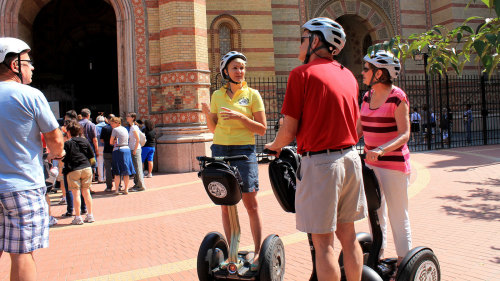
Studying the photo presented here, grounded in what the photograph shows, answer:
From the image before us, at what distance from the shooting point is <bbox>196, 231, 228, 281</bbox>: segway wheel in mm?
3584

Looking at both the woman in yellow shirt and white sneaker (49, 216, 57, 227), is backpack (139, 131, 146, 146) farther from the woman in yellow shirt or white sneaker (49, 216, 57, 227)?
the woman in yellow shirt

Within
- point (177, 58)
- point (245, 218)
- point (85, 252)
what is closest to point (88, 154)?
point (85, 252)

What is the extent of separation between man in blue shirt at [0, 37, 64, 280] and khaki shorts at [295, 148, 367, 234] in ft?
6.01

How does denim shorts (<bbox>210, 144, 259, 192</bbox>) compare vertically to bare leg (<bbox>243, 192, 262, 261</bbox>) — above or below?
above

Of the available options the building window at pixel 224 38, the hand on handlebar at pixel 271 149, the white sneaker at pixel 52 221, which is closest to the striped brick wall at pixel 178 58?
the building window at pixel 224 38

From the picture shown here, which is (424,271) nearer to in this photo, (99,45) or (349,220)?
(349,220)

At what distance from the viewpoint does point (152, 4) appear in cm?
1398

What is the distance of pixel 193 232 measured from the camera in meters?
6.05

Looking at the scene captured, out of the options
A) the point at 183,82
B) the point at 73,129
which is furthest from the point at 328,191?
the point at 183,82

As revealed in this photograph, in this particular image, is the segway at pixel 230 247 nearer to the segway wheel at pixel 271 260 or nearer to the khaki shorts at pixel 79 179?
the segway wheel at pixel 271 260

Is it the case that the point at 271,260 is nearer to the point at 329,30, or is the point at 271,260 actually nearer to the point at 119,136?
the point at 329,30

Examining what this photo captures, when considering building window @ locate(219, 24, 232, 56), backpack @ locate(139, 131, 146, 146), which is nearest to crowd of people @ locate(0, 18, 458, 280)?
backpack @ locate(139, 131, 146, 146)

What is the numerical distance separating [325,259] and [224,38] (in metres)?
15.9

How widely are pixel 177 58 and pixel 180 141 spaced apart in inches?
106
